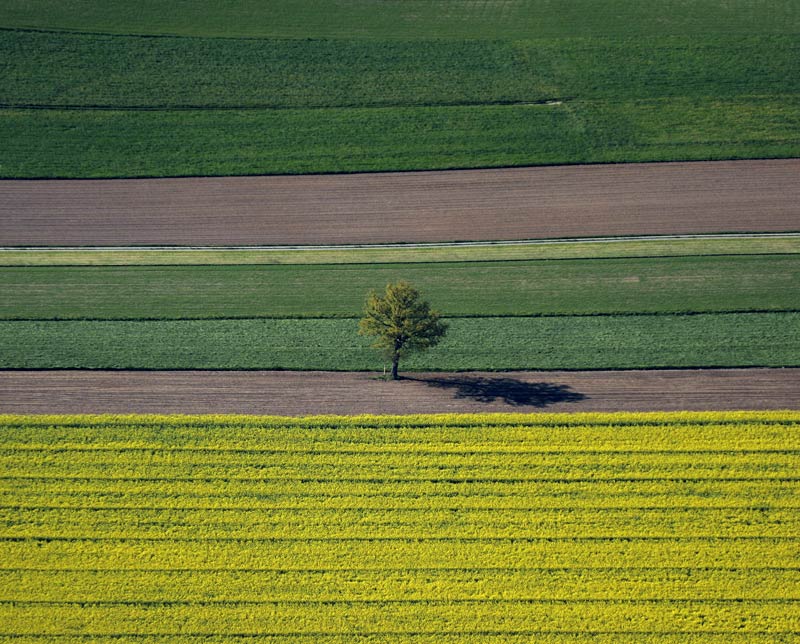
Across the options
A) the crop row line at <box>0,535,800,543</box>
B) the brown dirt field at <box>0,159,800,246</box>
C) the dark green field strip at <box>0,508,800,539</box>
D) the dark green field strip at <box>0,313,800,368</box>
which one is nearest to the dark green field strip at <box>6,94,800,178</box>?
the brown dirt field at <box>0,159,800,246</box>

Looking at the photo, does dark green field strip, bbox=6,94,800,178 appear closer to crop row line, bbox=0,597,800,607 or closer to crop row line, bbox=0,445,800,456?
crop row line, bbox=0,445,800,456

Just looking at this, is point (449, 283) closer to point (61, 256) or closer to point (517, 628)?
point (517, 628)

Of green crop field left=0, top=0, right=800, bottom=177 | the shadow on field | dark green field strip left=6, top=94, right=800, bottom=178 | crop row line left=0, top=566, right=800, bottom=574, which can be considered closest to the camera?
crop row line left=0, top=566, right=800, bottom=574

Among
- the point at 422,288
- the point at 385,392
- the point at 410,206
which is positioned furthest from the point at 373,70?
the point at 385,392

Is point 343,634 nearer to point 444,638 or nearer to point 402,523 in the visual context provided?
point 444,638

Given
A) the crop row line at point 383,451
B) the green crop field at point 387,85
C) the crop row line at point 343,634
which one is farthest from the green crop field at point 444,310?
the crop row line at point 343,634

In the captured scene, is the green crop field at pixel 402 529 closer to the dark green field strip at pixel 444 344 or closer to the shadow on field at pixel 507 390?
the shadow on field at pixel 507 390

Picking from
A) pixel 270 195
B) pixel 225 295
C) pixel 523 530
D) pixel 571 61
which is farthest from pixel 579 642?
pixel 571 61

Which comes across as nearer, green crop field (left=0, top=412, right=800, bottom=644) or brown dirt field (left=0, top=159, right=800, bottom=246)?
green crop field (left=0, top=412, right=800, bottom=644)

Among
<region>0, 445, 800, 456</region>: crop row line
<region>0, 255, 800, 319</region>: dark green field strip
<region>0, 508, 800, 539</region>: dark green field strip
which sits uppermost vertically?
<region>0, 255, 800, 319</region>: dark green field strip
